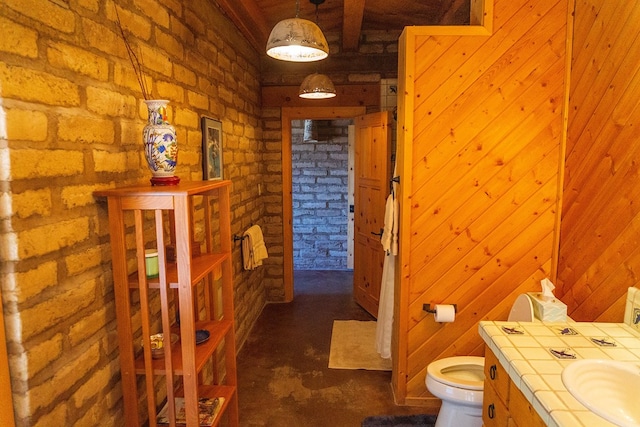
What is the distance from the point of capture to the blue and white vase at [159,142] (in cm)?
162

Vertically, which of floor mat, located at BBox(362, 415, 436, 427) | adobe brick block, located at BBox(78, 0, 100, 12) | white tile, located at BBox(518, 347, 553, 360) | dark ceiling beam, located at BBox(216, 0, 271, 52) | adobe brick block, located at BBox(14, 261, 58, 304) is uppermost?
dark ceiling beam, located at BBox(216, 0, 271, 52)

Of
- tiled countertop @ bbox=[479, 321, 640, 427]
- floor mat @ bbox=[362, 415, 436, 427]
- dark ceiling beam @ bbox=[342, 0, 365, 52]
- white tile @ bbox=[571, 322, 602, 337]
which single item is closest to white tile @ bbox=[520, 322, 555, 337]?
tiled countertop @ bbox=[479, 321, 640, 427]

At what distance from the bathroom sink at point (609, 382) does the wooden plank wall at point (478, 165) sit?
116 cm

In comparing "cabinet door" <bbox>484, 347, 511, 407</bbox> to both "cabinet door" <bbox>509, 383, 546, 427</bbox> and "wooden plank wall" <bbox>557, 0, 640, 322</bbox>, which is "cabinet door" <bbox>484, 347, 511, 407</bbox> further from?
"wooden plank wall" <bbox>557, 0, 640, 322</bbox>

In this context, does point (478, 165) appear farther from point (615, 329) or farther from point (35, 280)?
point (35, 280)

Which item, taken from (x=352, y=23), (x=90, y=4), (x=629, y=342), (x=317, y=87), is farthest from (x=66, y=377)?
(x=352, y=23)

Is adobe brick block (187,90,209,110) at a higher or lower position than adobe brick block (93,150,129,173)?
higher

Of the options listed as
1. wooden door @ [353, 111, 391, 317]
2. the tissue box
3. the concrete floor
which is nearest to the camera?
the tissue box

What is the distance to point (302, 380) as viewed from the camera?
313cm

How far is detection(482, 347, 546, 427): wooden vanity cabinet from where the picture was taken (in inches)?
54.3

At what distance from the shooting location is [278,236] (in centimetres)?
478

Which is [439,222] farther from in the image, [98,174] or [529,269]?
[98,174]

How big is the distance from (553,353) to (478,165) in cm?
129

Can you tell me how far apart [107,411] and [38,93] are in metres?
1.18
